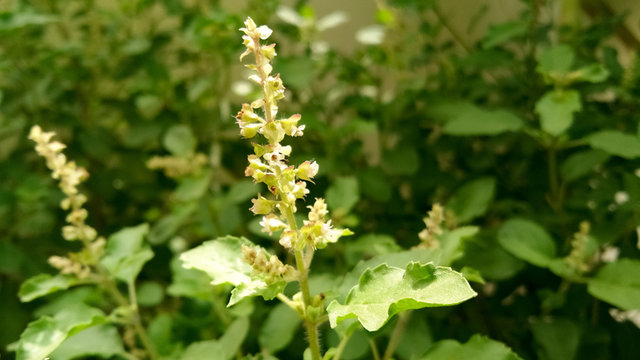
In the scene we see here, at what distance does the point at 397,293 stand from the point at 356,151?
0.60 meters

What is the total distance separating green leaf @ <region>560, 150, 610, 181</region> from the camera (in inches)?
32.2

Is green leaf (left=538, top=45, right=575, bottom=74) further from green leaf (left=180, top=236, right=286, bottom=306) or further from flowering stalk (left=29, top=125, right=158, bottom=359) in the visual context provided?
flowering stalk (left=29, top=125, right=158, bottom=359)

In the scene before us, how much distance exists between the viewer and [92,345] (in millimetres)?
655

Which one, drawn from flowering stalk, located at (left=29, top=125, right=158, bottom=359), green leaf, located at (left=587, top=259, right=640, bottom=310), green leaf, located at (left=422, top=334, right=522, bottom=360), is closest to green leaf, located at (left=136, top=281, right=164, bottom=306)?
flowering stalk, located at (left=29, top=125, right=158, bottom=359)

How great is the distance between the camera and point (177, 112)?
3.70 feet

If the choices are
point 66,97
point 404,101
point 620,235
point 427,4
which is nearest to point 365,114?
point 404,101

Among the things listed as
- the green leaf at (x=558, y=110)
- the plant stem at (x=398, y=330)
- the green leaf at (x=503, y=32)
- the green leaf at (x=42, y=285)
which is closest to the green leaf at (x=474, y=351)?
the plant stem at (x=398, y=330)

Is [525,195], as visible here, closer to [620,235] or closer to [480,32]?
[620,235]

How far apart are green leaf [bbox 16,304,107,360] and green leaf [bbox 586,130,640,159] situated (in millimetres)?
641

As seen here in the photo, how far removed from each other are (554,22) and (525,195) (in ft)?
1.28

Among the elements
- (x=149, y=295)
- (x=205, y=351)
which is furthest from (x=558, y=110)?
(x=149, y=295)

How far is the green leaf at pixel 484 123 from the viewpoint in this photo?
79 cm

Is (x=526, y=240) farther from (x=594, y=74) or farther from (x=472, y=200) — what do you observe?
(x=594, y=74)

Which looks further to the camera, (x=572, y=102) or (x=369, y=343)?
(x=572, y=102)
